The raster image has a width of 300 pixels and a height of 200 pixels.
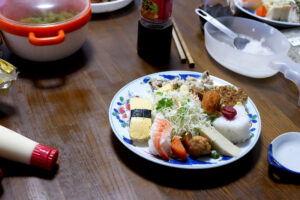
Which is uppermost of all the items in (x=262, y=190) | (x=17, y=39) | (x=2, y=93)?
(x=17, y=39)

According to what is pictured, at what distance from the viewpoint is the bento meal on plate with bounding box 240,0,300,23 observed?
178 centimetres

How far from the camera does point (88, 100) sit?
1.21m

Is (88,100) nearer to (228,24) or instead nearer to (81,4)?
(81,4)

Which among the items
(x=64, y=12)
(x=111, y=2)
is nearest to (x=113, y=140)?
(x=64, y=12)

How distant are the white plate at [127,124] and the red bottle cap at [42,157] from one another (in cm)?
22

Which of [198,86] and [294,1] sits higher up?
[294,1]

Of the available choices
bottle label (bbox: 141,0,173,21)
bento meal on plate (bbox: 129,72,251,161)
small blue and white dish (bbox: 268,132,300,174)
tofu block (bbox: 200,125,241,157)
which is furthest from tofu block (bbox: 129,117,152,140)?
bottle label (bbox: 141,0,173,21)

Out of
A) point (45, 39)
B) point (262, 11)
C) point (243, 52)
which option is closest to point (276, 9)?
point (262, 11)

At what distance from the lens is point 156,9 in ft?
4.23

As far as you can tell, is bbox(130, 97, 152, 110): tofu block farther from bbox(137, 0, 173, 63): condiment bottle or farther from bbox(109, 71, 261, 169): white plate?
bbox(137, 0, 173, 63): condiment bottle

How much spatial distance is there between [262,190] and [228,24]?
101 cm

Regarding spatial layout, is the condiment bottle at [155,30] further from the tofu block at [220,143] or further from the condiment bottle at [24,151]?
the condiment bottle at [24,151]

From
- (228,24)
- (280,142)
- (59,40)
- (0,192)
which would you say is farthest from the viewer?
(228,24)

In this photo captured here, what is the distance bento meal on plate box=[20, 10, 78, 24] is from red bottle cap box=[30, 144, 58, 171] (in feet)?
2.03
